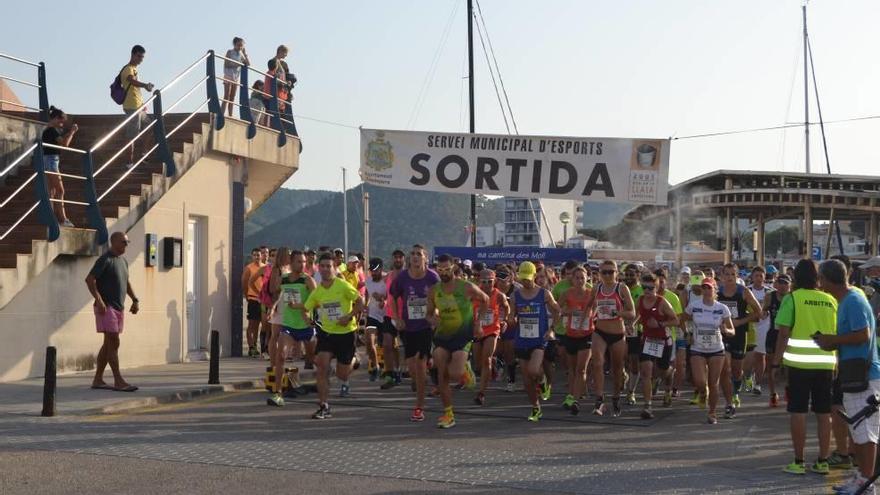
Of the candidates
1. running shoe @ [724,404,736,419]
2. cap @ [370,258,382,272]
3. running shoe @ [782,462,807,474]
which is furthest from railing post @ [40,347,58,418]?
running shoe @ [724,404,736,419]

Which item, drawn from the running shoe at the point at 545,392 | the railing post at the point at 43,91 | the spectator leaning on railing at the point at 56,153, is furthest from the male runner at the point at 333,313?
the railing post at the point at 43,91

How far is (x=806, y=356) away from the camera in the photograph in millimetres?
9328

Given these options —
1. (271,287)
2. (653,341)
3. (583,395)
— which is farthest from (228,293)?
(653,341)

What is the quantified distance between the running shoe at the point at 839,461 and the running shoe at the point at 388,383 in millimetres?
7077

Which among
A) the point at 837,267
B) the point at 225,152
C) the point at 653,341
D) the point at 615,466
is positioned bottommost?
the point at 615,466

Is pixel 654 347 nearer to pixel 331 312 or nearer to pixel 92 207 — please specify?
pixel 331 312

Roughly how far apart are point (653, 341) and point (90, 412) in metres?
6.57

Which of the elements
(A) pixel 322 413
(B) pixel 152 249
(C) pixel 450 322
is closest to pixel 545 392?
(C) pixel 450 322

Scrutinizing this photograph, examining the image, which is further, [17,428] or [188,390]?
[188,390]

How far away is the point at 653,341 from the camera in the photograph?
13391 mm

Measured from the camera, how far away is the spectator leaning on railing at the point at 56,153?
15.1m

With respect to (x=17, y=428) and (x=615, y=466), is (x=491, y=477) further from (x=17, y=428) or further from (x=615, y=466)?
(x=17, y=428)

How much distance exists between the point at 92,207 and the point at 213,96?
4099mm

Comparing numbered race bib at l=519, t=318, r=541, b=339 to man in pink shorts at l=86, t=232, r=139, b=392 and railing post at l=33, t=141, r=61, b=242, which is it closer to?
man in pink shorts at l=86, t=232, r=139, b=392
